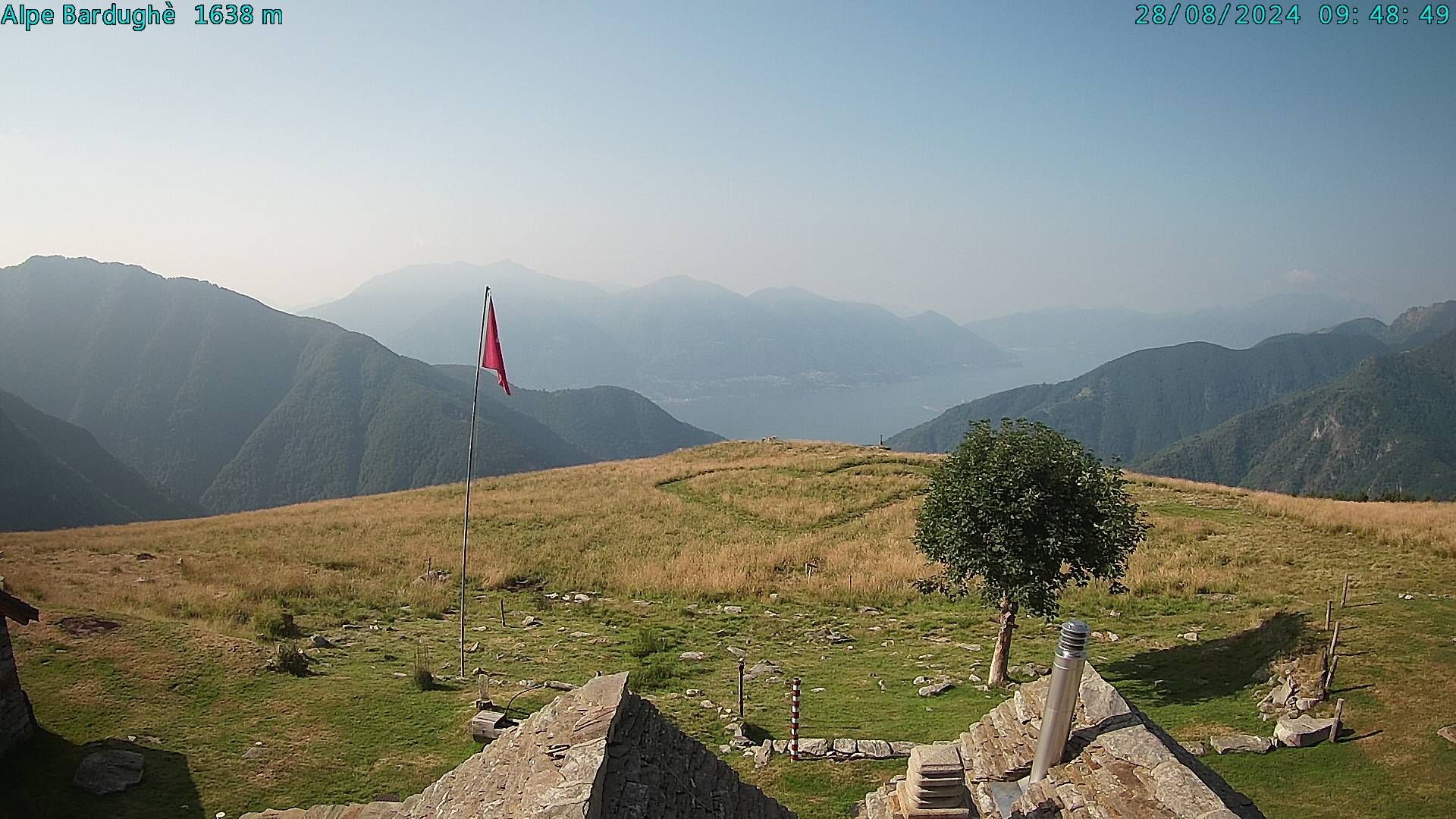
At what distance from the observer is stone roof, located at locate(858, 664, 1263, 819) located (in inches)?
272

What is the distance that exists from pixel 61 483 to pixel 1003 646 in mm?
134668

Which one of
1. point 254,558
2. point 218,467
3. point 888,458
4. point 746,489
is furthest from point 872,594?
point 218,467

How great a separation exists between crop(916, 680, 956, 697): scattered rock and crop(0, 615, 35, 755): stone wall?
1502cm

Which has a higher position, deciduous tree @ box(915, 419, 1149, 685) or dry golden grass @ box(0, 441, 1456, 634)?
deciduous tree @ box(915, 419, 1149, 685)

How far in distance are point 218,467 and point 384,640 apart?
19534cm

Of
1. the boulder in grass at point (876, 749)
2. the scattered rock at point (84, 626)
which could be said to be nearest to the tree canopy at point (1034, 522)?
the boulder in grass at point (876, 749)

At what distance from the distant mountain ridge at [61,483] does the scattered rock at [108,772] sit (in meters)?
86.1

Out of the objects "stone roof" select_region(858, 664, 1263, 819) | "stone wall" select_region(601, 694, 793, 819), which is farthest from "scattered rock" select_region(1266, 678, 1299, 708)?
"stone wall" select_region(601, 694, 793, 819)

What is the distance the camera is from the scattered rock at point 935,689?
15.5 metres

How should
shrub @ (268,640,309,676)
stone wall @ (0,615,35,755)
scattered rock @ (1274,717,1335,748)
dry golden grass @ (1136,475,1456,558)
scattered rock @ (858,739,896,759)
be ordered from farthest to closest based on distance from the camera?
1. dry golden grass @ (1136,475,1456,558)
2. shrub @ (268,640,309,676)
3. scattered rock @ (858,739,896,759)
4. scattered rock @ (1274,717,1335,748)
5. stone wall @ (0,615,35,755)

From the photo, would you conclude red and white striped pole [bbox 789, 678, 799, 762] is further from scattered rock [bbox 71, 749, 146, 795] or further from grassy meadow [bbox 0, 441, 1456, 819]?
scattered rock [bbox 71, 749, 146, 795]

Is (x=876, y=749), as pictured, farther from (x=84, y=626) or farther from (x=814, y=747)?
(x=84, y=626)

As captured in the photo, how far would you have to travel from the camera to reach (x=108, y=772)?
1061 centimetres

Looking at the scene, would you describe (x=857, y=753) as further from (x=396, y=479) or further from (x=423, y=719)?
(x=396, y=479)
